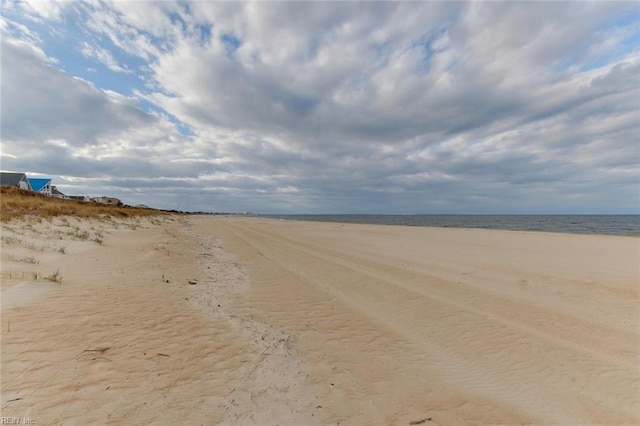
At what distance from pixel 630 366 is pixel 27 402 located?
7.86 m

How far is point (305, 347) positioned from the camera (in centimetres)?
474

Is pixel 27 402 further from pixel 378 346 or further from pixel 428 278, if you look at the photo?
pixel 428 278

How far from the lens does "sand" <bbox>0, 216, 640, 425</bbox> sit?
323 centimetres

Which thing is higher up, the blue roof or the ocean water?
the blue roof

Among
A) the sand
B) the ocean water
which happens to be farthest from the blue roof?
the sand

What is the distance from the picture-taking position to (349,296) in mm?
7699

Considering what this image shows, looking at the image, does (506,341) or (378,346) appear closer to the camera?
(378,346)

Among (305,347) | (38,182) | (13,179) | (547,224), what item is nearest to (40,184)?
(38,182)

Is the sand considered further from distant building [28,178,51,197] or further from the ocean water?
distant building [28,178,51,197]

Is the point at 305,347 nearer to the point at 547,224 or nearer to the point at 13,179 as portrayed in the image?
the point at 547,224

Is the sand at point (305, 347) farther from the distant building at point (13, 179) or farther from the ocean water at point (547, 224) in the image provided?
the distant building at point (13, 179)

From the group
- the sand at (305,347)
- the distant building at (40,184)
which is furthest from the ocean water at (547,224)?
the distant building at (40,184)

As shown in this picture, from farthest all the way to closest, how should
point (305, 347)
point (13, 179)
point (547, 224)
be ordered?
point (547, 224) < point (13, 179) < point (305, 347)

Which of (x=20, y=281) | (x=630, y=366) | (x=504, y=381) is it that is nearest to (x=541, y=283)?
(x=630, y=366)
